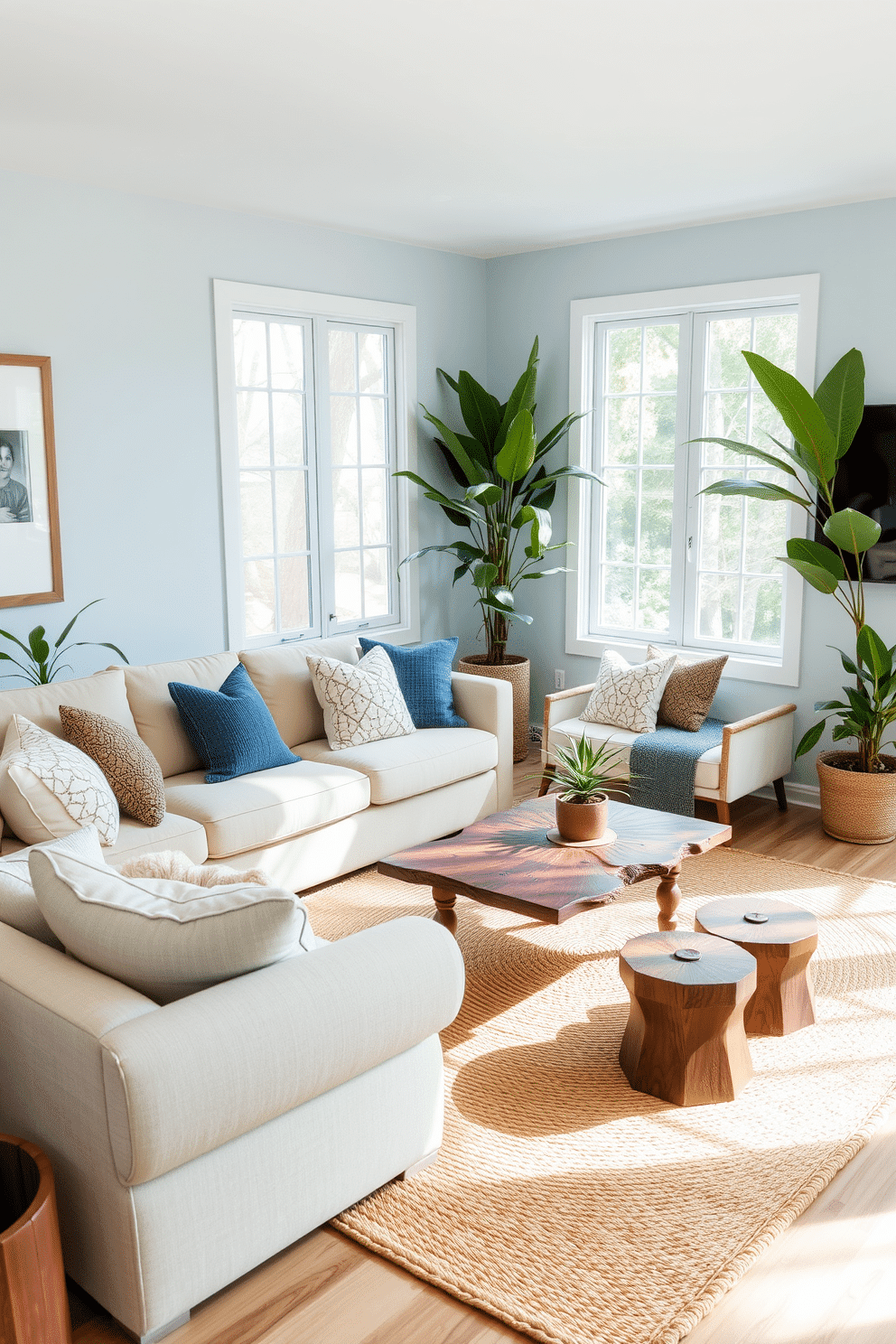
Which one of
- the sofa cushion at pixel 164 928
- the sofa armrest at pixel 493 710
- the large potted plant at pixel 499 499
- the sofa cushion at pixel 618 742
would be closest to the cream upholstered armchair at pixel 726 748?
the sofa cushion at pixel 618 742

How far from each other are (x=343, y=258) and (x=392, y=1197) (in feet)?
14.0

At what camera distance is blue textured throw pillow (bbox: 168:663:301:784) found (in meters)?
3.98

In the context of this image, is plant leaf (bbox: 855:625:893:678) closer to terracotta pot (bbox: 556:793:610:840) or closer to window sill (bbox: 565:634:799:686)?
window sill (bbox: 565:634:799:686)

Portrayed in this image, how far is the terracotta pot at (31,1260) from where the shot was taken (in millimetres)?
1747

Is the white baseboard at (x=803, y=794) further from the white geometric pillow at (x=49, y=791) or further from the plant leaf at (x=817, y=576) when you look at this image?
the white geometric pillow at (x=49, y=791)

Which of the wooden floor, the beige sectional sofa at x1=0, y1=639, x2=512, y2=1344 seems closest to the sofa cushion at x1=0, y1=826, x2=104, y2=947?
the beige sectional sofa at x1=0, y1=639, x2=512, y2=1344

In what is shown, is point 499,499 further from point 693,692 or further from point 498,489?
point 693,692

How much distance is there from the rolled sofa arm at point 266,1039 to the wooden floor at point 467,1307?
1.24 ft

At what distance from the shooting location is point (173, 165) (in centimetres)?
404

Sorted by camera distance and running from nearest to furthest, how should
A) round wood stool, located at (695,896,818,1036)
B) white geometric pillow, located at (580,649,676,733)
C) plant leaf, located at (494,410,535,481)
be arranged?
round wood stool, located at (695,896,818,1036), white geometric pillow, located at (580,649,676,733), plant leaf, located at (494,410,535,481)

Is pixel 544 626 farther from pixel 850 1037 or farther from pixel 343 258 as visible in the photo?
pixel 850 1037

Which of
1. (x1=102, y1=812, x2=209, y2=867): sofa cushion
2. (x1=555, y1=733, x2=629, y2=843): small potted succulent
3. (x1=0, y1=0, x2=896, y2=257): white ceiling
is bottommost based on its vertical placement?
(x1=102, y1=812, x2=209, y2=867): sofa cushion

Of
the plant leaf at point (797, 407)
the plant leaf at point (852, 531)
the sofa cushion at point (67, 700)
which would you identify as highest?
the plant leaf at point (797, 407)

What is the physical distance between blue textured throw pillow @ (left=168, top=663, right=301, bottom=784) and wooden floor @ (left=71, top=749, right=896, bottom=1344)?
196 cm
